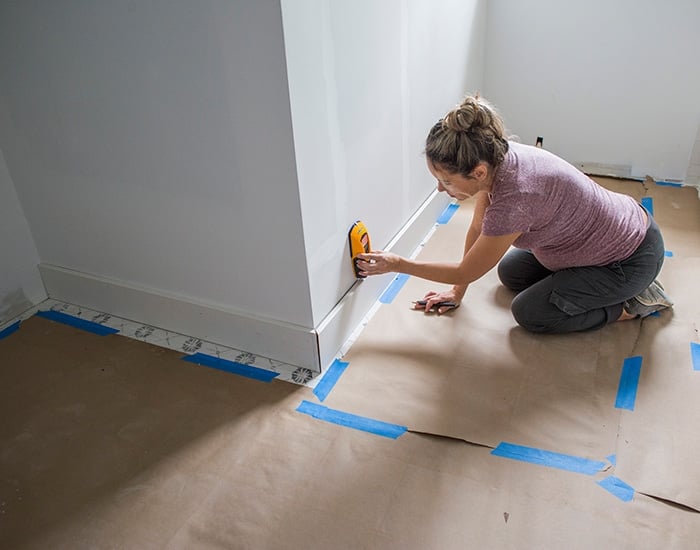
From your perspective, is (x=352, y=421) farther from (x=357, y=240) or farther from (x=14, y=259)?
(x=14, y=259)

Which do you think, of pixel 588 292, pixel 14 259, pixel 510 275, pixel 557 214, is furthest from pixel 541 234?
pixel 14 259

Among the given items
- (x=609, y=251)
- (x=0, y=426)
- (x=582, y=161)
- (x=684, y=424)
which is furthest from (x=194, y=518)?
(x=582, y=161)

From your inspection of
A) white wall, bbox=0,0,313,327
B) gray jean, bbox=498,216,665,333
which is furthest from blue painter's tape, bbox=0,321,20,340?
gray jean, bbox=498,216,665,333

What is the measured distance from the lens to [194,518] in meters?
1.30

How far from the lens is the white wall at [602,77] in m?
2.68

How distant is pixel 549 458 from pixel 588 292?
58 centimetres

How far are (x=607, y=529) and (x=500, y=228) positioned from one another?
0.75 meters

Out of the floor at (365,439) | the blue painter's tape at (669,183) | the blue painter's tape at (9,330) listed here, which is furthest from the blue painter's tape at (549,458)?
the blue painter's tape at (669,183)

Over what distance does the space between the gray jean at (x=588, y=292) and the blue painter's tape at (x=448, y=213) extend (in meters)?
0.86

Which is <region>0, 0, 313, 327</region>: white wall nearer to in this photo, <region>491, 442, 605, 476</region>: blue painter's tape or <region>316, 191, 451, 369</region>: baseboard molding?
<region>316, 191, 451, 369</region>: baseboard molding

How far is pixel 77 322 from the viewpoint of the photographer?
202 cm

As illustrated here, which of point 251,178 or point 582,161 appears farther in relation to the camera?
point 582,161

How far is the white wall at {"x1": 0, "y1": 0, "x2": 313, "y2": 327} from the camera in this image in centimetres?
136

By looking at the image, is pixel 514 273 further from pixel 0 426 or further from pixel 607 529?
pixel 0 426
